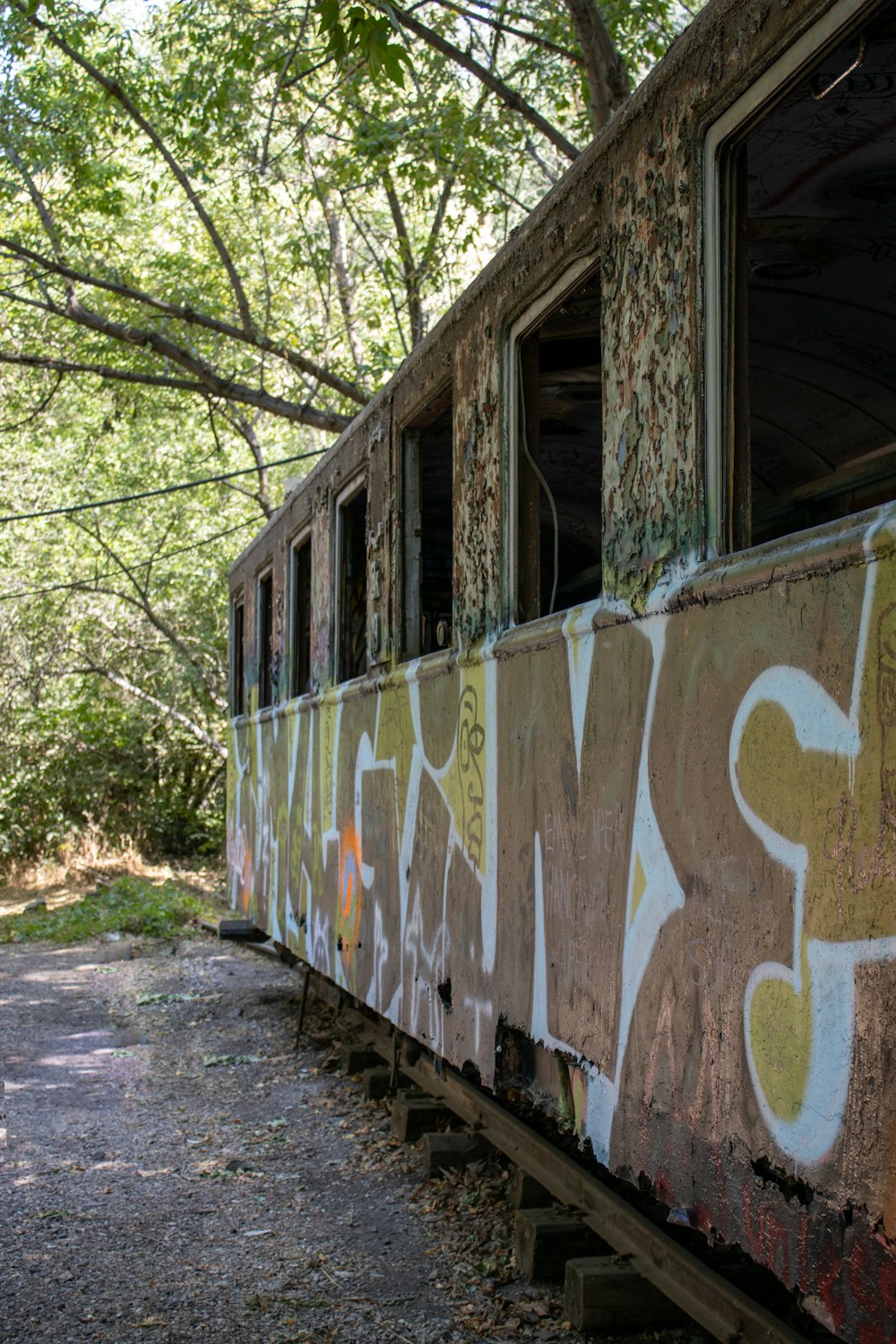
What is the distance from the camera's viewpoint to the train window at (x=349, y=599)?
22.0 feet

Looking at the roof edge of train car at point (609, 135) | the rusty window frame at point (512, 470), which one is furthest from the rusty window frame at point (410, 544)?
the rusty window frame at point (512, 470)

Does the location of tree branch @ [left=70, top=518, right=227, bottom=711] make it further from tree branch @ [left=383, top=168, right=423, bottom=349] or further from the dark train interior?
the dark train interior

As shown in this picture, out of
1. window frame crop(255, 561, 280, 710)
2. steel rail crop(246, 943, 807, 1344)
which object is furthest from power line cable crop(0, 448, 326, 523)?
steel rail crop(246, 943, 807, 1344)

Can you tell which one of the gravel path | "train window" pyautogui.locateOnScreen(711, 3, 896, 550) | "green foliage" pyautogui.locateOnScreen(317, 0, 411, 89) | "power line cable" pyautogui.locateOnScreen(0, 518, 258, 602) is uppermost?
A: "power line cable" pyautogui.locateOnScreen(0, 518, 258, 602)

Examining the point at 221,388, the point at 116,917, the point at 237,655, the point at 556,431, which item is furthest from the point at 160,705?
the point at 556,431

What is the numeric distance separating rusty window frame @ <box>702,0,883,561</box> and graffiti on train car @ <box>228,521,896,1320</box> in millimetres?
227

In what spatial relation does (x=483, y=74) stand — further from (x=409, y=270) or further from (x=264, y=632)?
(x=264, y=632)

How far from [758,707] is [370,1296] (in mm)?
2566

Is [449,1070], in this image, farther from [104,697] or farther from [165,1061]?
[104,697]

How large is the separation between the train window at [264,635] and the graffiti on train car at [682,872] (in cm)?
422

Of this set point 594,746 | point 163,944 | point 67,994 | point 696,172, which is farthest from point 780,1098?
point 163,944

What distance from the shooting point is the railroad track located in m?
3.03

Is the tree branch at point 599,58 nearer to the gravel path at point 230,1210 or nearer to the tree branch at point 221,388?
the tree branch at point 221,388

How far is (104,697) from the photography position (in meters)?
21.7
